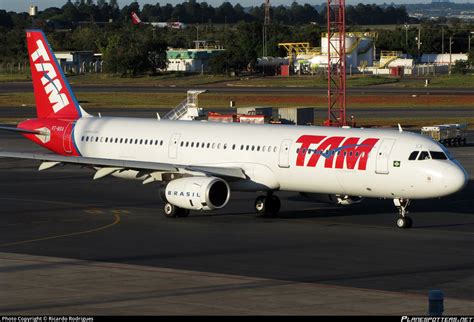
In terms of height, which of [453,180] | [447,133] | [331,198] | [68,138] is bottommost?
[447,133]

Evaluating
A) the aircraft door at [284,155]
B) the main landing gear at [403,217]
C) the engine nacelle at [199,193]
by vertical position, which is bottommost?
the main landing gear at [403,217]

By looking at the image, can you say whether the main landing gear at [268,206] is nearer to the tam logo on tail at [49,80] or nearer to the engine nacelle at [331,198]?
the engine nacelle at [331,198]

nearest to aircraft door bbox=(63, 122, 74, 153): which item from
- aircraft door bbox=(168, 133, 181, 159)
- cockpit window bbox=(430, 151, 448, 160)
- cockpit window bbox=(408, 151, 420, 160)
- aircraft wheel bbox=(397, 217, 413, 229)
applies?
aircraft door bbox=(168, 133, 181, 159)

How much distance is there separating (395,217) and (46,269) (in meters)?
18.5

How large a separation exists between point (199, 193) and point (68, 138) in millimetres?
10905

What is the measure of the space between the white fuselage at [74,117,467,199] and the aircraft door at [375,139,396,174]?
40 millimetres

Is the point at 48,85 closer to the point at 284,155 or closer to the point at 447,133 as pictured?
the point at 284,155

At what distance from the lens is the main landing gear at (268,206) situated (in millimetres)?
47062

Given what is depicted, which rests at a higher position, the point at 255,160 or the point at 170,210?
the point at 255,160

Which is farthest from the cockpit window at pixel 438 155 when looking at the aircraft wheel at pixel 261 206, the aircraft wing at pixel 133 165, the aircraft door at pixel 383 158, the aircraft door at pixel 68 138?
the aircraft door at pixel 68 138

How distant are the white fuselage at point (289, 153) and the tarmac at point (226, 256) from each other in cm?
179

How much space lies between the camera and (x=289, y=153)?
4528cm

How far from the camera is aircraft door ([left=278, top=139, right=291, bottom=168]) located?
1783 inches

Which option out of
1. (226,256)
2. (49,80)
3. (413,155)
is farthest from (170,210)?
(49,80)
